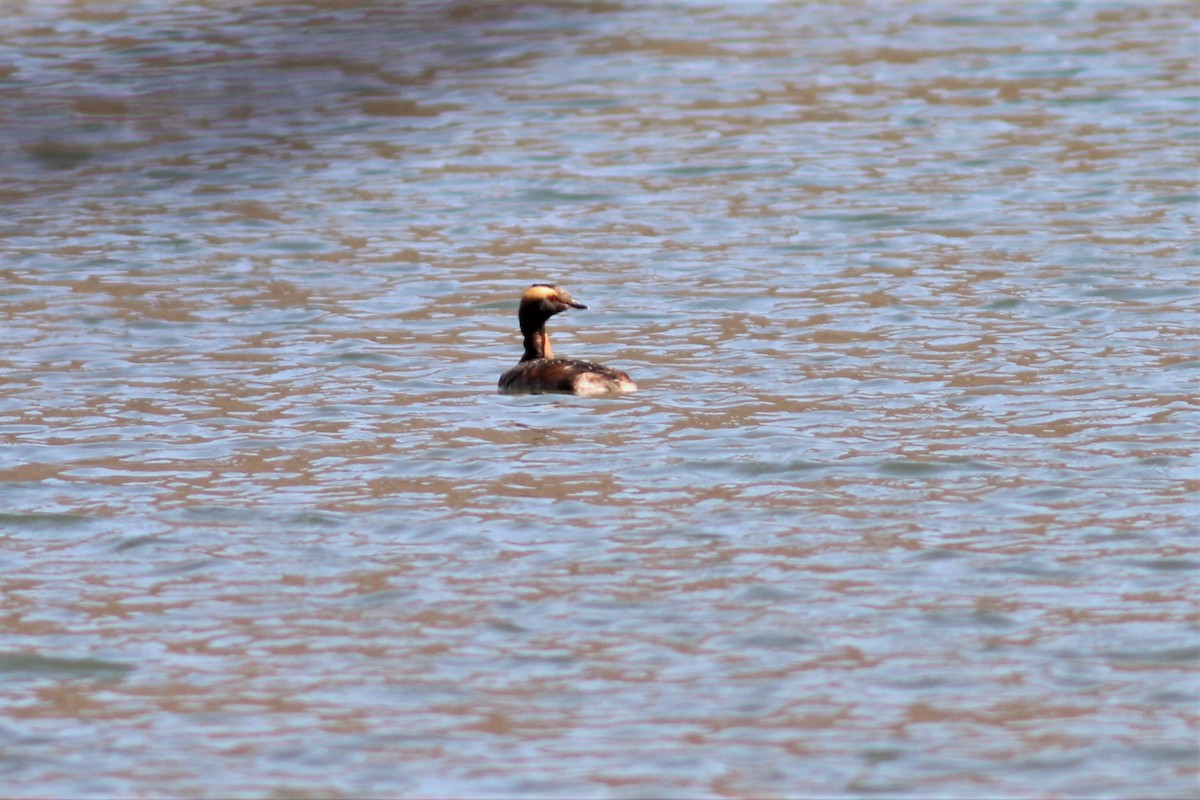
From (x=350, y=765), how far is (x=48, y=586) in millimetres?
2617

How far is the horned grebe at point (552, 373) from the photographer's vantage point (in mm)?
12773

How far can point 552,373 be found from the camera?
506 inches

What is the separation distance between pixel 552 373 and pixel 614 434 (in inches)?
40.9

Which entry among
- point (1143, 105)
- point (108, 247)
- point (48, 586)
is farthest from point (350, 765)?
point (1143, 105)

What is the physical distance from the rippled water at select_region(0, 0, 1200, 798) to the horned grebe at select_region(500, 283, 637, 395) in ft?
0.48

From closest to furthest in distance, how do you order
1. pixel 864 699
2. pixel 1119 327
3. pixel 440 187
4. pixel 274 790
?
pixel 274 790 < pixel 864 699 < pixel 1119 327 < pixel 440 187

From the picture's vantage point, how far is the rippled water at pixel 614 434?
793cm

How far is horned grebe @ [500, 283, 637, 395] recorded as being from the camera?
12.8 metres

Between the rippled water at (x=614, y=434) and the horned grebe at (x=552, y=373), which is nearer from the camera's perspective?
the rippled water at (x=614, y=434)

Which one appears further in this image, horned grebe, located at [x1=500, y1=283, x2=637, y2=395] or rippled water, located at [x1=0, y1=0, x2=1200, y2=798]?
horned grebe, located at [x1=500, y1=283, x2=637, y2=395]

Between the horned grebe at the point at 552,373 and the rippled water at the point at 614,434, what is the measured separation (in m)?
0.15

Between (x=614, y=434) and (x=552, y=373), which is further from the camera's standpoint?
(x=552, y=373)

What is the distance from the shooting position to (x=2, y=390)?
13414mm

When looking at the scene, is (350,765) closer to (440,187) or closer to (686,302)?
(686,302)
